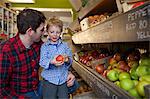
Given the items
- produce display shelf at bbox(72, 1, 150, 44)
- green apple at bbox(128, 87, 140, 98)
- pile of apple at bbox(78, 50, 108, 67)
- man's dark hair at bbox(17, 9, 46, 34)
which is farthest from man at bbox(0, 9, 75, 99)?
pile of apple at bbox(78, 50, 108, 67)

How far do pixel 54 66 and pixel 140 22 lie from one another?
126cm

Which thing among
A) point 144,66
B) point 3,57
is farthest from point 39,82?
point 144,66

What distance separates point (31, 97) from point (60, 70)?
13.3 inches

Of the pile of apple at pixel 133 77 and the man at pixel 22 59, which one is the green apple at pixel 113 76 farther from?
the man at pixel 22 59

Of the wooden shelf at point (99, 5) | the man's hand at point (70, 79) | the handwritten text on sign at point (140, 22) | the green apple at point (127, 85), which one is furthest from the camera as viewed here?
the wooden shelf at point (99, 5)

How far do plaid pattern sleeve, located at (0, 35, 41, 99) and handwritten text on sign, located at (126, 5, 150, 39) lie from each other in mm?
1053

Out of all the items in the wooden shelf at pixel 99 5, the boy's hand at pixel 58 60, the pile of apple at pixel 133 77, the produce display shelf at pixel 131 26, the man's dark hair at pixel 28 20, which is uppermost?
the wooden shelf at pixel 99 5

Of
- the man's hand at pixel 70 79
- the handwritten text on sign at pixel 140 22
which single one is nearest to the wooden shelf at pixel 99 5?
the man's hand at pixel 70 79

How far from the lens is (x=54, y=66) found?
7.56 ft

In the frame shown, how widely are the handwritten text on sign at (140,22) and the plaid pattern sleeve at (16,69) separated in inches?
41.5

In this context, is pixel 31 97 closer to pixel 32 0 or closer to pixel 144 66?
pixel 144 66

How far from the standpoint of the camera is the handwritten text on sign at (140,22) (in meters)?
1.10

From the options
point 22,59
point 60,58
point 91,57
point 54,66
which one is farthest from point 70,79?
point 91,57

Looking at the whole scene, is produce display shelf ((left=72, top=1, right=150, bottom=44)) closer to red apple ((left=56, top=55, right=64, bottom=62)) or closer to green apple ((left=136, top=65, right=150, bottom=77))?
green apple ((left=136, top=65, right=150, bottom=77))
